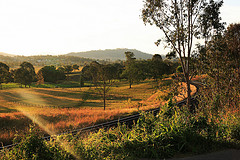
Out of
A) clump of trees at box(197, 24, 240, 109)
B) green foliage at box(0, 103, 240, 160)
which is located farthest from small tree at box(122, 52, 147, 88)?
green foliage at box(0, 103, 240, 160)

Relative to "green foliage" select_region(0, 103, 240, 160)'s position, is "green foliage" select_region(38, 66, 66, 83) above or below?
below

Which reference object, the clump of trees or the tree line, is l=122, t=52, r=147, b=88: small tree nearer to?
the tree line

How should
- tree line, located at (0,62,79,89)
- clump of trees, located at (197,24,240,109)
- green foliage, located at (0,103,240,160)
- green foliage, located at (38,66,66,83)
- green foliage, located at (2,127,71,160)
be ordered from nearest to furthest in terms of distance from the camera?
green foliage, located at (2,127,71,160)
green foliage, located at (0,103,240,160)
clump of trees, located at (197,24,240,109)
tree line, located at (0,62,79,89)
green foliage, located at (38,66,66,83)

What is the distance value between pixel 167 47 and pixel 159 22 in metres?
1.83

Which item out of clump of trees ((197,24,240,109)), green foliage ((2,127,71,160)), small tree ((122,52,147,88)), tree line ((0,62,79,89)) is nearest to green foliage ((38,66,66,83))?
tree line ((0,62,79,89))

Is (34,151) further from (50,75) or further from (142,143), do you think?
(50,75)

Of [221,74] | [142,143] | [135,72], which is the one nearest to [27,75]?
[135,72]

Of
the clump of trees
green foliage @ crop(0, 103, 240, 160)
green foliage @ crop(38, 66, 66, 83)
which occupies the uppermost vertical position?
the clump of trees

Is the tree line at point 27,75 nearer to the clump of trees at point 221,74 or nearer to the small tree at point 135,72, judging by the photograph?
the small tree at point 135,72

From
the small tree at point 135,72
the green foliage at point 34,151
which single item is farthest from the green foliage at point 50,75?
the green foliage at point 34,151

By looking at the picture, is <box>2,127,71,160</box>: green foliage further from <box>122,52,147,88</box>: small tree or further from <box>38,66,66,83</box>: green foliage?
<box>38,66,66,83</box>: green foliage

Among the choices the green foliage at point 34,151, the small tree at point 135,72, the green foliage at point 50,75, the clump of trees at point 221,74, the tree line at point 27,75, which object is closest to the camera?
the green foliage at point 34,151

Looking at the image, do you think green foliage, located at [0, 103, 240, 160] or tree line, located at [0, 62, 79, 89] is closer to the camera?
green foliage, located at [0, 103, 240, 160]

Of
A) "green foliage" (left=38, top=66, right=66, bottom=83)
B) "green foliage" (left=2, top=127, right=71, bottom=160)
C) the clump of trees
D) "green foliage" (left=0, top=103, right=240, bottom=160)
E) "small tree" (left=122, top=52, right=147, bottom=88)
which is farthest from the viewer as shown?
"green foliage" (left=38, top=66, right=66, bottom=83)
